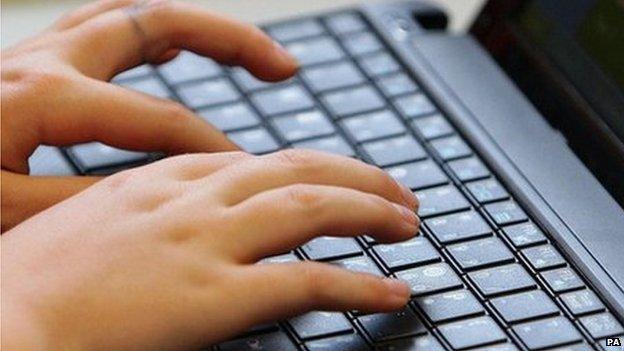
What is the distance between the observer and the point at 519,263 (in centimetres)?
70

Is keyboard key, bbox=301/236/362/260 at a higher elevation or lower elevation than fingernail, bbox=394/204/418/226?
lower

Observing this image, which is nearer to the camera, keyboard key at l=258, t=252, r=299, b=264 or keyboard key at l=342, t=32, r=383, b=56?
keyboard key at l=258, t=252, r=299, b=264

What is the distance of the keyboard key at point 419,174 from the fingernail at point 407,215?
Result: 0.08 meters

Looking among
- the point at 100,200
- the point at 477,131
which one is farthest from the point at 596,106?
the point at 100,200

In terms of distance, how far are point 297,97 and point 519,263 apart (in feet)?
0.68

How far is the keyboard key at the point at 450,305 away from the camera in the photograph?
2.17 feet

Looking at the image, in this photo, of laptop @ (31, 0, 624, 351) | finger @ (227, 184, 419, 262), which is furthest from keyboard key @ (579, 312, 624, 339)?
finger @ (227, 184, 419, 262)

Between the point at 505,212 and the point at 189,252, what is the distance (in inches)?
7.7

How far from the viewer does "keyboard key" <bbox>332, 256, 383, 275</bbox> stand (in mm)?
691

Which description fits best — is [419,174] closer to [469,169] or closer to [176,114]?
[469,169]

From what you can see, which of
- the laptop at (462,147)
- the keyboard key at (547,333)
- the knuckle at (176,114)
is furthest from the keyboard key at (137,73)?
the keyboard key at (547,333)

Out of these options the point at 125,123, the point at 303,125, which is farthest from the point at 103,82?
the point at 303,125

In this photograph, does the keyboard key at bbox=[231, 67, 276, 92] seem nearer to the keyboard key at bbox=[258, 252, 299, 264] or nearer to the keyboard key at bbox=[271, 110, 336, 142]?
the keyboard key at bbox=[271, 110, 336, 142]

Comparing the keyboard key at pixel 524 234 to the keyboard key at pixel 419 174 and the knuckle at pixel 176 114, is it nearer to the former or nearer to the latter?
the keyboard key at pixel 419 174
